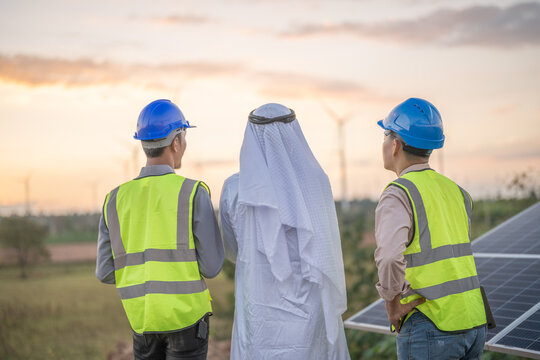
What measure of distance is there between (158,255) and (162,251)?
4 centimetres

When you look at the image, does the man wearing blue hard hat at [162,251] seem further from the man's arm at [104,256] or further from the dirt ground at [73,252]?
the dirt ground at [73,252]

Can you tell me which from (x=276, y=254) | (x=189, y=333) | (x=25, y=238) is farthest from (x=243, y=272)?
(x=25, y=238)

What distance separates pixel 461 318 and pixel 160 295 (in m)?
1.82

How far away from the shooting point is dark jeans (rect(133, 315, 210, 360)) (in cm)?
330

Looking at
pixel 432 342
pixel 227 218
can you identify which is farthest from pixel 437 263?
pixel 227 218

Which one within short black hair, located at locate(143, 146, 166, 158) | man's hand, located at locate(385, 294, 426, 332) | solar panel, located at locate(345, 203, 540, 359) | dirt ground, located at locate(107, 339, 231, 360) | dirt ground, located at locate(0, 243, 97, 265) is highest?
short black hair, located at locate(143, 146, 166, 158)

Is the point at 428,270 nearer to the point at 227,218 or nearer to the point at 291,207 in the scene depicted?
the point at 291,207

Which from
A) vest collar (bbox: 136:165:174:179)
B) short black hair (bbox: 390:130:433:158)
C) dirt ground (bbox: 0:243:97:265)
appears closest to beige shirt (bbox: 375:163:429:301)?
short black hair (bbox: 390:130:433:158)

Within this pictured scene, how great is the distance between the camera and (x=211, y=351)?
35.1ft

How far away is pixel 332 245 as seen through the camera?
347cm

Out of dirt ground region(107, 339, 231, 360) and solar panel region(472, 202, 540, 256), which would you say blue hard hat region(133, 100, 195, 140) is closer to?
solar panel region(472, 202, 540, 256)

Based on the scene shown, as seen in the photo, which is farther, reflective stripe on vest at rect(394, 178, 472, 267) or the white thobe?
the white thobe

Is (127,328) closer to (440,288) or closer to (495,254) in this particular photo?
(495,254)

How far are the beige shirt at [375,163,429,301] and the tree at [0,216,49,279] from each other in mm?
24170
